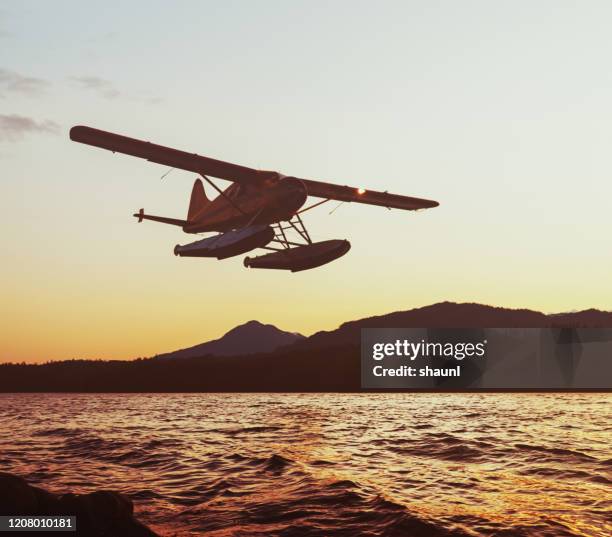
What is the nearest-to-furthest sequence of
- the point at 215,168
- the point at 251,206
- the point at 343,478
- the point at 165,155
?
the point at 343,478 < the point at 165,155 < the point at 251,206 < the point at 215,168

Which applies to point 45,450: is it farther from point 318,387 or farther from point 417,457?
point 318,387

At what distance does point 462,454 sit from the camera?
23.5 meters

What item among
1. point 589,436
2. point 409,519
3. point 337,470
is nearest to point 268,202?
point 337,470

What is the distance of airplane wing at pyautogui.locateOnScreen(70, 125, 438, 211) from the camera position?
23.6m

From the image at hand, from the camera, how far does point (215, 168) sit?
26.5 meters

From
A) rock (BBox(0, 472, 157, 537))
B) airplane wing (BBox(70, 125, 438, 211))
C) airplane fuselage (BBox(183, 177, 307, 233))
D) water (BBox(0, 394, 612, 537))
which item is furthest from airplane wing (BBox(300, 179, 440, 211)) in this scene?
rock (BBox(0, 472, 157, 537))

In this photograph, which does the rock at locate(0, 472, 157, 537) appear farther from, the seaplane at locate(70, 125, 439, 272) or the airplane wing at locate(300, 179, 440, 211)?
the airplane wing at locate(300, 179, 440, 211)

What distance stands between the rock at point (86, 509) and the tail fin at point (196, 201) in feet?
71.4

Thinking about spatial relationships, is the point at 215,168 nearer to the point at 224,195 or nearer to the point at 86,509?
the point at 224,195

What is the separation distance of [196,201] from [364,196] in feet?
26.0

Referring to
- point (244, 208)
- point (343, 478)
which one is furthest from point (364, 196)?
point (343, 478)

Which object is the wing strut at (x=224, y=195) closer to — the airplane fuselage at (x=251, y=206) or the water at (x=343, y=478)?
the airplane fuselage at (x=251, y=206)

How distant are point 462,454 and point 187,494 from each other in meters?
11.0

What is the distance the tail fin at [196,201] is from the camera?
31.8 metres
